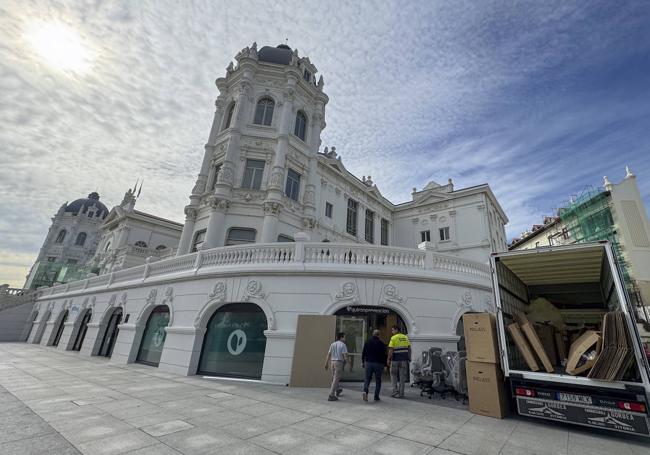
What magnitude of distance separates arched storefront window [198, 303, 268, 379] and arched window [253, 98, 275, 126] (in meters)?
15.1

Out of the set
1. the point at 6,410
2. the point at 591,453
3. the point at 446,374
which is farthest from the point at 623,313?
the point at 6,410

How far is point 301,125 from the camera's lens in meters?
23.1

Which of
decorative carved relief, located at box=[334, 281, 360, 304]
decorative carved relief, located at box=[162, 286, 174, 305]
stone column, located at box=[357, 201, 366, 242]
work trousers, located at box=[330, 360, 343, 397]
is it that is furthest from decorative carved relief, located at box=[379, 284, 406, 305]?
stone column, located at box=[357, 201, 366, 242]

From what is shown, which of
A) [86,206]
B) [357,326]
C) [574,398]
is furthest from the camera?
[86,206]

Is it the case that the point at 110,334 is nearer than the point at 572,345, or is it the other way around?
the point at 572,345

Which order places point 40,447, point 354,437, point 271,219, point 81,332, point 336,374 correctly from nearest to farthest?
point 40,447, point 354,437, point 336,374, point 271,219, point 81,332

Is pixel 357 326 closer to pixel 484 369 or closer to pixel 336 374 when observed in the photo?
pixel 336 374

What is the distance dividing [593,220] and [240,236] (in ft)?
115

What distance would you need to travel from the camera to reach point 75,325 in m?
20.1

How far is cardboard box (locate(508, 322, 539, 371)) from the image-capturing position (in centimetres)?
604

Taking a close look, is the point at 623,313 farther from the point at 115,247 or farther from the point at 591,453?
the point at 115,247

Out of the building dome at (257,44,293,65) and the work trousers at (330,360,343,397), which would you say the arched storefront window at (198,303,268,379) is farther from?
the building dome at (257,44,293,65)

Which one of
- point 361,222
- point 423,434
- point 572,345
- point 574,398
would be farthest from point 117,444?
point 361,222

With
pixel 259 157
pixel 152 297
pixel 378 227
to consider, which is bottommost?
pixel 152 297
